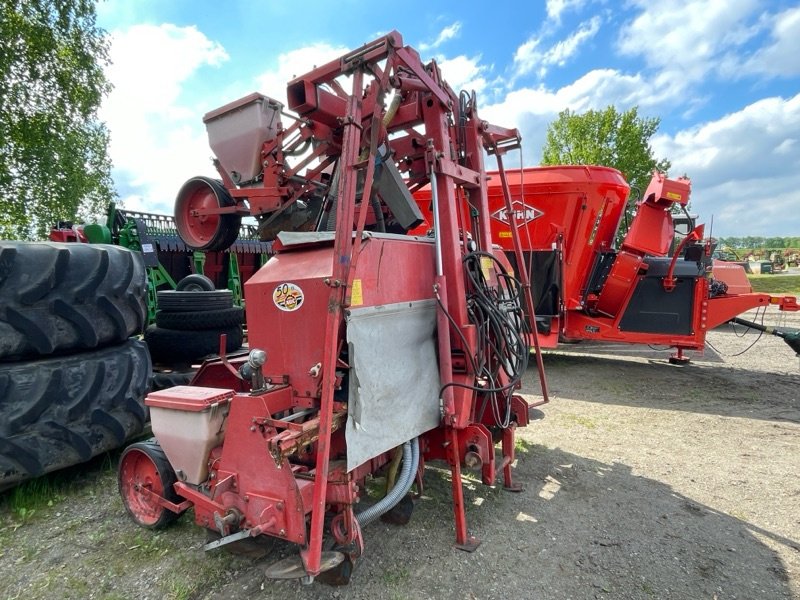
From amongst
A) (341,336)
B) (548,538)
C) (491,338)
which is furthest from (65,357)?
(548,538)

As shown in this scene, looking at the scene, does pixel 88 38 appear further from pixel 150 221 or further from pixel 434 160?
pixel 434 160

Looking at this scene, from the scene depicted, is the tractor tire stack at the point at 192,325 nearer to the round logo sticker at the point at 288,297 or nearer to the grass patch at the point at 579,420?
the round logo sticker at the point at 288,297

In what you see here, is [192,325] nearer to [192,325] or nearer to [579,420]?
[192,325]

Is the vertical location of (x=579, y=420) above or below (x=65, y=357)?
below

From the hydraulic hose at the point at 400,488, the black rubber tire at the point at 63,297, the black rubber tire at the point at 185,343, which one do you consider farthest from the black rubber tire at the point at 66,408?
the hydraulic hose at the point at 400,488

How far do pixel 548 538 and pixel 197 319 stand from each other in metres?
3.12

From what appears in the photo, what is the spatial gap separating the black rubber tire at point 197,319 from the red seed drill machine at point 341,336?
840 millimetres

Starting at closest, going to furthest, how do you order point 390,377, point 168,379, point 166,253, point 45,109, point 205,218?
point 390,377 → point 205,218 → point 168,379 → point 166,253 → point 45,109

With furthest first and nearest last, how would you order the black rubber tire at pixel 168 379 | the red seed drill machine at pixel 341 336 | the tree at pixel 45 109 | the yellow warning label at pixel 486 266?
1. the tree at pixel 45 109
2. the black rubber tire at pixel 168 379
3. the yellow warning label at pixel 486 266
4. the red seed drill machine at pixel 341 336

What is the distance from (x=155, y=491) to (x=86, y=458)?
2.43ft

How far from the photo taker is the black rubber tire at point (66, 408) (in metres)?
2.69

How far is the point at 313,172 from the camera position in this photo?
312 cm

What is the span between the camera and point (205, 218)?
3412 mm

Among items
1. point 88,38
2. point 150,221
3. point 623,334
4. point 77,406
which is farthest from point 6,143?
point 623,334
